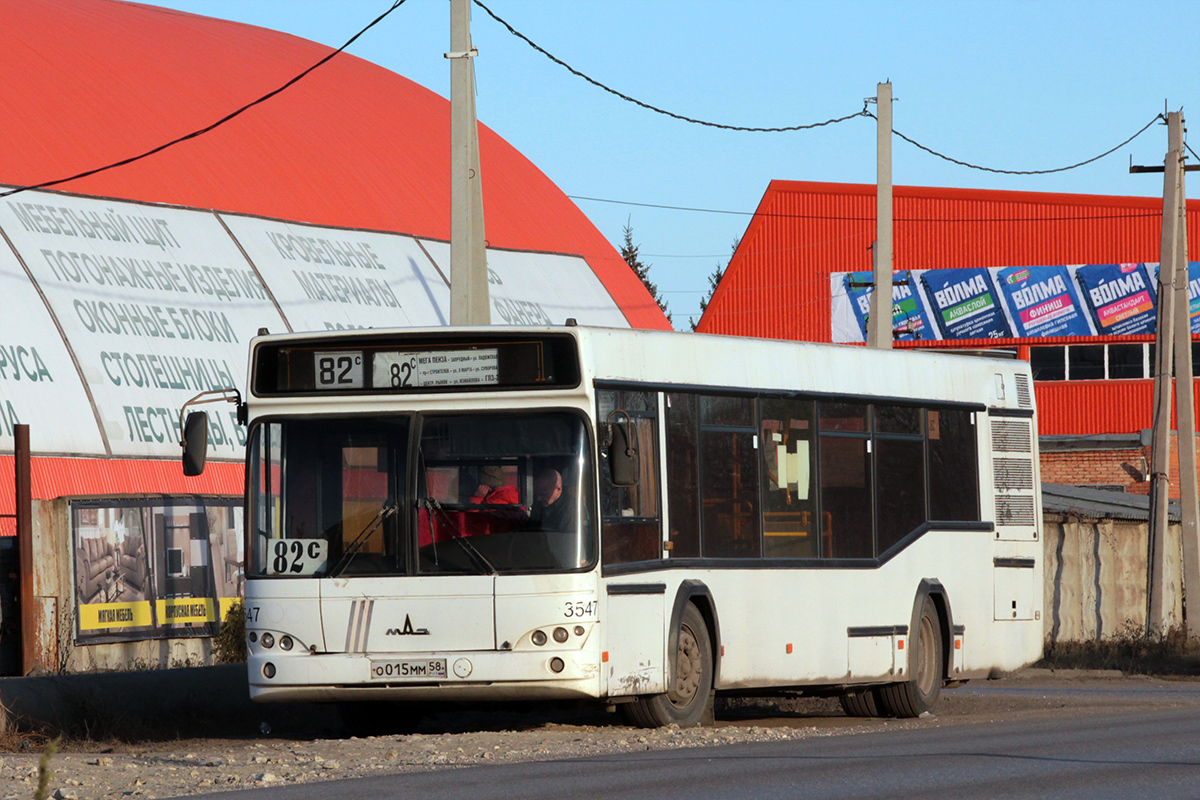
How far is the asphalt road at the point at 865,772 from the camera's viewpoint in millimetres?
8750

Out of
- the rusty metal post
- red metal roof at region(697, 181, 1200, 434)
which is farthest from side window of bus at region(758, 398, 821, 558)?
red metal roof at region(697, 181, 1200, 434)

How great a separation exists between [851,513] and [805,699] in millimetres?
4296

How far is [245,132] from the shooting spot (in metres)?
32.6

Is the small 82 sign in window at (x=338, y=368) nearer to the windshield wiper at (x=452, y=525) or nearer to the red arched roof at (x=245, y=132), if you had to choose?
the windshield wiper at (x=452, y=525)

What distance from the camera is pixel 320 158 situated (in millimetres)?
34062

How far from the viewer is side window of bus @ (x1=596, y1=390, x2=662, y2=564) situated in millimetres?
11570

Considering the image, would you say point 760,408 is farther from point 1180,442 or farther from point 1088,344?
point 1088,344

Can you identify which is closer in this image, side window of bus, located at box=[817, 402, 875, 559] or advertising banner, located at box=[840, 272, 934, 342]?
side window of bus, located at box=[817, 402, 875, 559]

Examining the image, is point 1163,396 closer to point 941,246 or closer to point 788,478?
point 788,478

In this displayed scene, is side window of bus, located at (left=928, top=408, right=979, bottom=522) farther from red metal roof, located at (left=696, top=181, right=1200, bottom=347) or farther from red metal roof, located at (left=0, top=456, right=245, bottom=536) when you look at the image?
red metal roof, located at (left=696, top=181, right=1200, bottom=347)

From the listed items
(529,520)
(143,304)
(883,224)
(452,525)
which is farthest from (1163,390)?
(452,525)

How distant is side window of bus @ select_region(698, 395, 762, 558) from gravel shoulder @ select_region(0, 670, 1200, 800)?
133 cm

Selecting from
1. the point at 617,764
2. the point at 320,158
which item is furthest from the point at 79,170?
the point at 617,764

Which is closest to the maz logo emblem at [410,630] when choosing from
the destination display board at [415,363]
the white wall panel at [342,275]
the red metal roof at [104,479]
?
the destination display board at [415,363]
